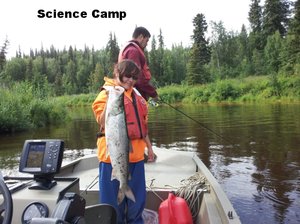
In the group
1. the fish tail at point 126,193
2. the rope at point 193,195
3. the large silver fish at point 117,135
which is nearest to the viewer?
the large silver fish at point 117,135

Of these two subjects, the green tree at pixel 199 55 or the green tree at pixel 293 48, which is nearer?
the green tree at pixel 293 48

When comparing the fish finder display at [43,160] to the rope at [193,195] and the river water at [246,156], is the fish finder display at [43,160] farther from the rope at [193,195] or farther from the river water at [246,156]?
A: the river water at [246,156]

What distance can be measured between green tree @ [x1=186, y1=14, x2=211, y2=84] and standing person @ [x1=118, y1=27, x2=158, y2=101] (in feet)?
162

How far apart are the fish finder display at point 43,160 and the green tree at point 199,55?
51416mm

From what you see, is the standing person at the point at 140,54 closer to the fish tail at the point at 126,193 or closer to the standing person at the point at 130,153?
the standing person at the point at 130,153

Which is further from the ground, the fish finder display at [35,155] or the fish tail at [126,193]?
the fish finder display at [35,155]

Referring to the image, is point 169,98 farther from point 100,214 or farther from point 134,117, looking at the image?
point 100,214

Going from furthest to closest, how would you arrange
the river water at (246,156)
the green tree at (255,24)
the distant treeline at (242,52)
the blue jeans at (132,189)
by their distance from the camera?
1. the green tree at (255,24)
2. the distant treeline at (242,52)
3. the river water at (246,156)
4. the blue jeans at (132,189)

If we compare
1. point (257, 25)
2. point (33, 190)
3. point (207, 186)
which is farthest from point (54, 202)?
point (257, 25)

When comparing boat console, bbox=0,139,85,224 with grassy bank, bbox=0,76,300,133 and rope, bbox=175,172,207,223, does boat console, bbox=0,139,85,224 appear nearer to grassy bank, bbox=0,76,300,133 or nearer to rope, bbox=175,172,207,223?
rope, bbox=175,172,207,223

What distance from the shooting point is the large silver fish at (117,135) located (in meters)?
3.08

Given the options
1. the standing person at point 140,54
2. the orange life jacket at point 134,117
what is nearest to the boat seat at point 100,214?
the orange life jacket at point 134,117

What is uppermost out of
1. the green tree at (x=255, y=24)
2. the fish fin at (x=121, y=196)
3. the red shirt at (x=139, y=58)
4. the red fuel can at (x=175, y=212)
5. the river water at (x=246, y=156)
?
the green tree at (x=255, y=24)

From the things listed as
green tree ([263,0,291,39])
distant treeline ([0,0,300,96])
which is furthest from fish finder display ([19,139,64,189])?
green tree ([263,0,291,39])
